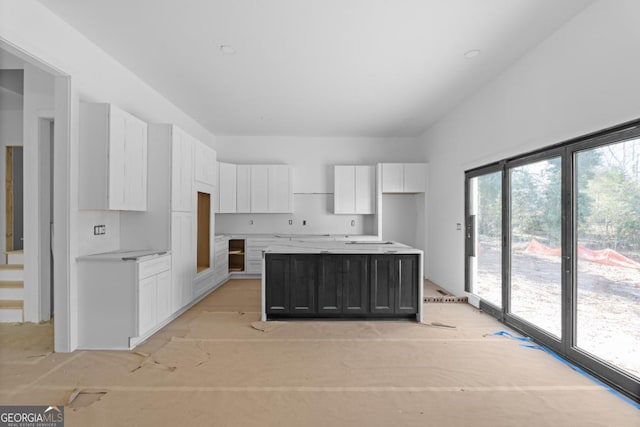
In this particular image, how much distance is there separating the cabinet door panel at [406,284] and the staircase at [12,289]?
4.54 metres

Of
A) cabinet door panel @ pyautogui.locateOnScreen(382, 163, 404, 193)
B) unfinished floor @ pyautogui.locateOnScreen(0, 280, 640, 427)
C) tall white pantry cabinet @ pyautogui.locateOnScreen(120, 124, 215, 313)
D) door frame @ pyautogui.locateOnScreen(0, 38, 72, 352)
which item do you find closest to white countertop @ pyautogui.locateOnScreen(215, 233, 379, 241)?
cabinet door panel @ pyautogui.locateOnScreen(382, 163, 404, 193)

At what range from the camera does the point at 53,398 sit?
2.19 m

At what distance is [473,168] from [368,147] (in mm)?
2783

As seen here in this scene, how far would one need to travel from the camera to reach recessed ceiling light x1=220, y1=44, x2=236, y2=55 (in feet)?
10.1

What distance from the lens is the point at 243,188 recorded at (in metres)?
6.27

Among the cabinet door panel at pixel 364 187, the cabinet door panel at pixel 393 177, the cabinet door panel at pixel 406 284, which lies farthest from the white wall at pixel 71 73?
the cabinet door panel at pixel 393 177

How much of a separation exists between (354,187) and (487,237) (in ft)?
9.46

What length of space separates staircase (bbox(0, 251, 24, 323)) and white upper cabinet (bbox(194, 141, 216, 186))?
244 centimetres

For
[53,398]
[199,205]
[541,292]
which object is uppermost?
[199,205]

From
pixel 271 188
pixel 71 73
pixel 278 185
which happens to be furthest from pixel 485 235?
pixel 71 73

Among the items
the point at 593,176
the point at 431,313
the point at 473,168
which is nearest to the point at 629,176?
the point at 593,176

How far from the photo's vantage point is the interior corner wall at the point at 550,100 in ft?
7.21

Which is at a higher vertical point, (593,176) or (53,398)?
(593,176)

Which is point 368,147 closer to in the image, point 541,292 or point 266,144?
point 266,144
